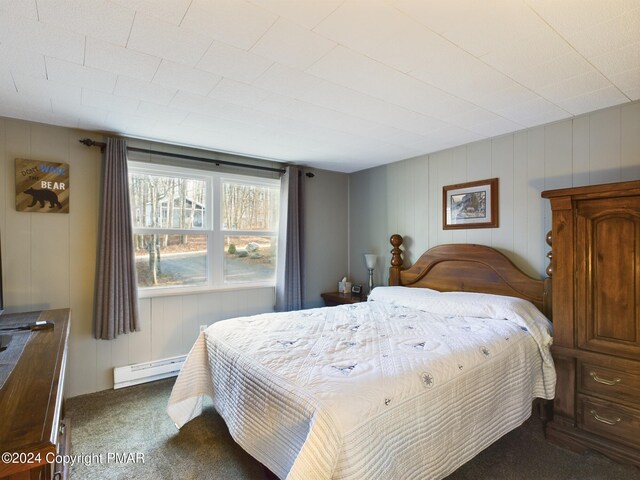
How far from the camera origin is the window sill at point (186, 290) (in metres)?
3.06

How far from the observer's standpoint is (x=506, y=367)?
1.93 m

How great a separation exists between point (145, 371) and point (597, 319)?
11.3 ft

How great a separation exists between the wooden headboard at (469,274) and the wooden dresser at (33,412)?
2914 mm

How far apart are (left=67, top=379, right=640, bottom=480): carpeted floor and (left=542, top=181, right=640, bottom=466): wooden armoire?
17 centimetres

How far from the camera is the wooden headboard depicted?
263cm

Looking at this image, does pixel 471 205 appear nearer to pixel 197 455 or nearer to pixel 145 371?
pixel 197 455

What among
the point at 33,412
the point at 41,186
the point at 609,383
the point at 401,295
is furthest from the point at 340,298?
the point at 33,412

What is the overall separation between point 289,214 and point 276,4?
2.53 meters

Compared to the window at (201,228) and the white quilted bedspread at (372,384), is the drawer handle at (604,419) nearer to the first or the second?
the white quilted bedspread at (372,384)

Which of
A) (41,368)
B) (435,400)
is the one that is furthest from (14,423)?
(435,400)

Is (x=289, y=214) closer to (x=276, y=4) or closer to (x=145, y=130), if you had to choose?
(x=145, y=130)

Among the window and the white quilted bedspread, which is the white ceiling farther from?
the white quilted bedspread

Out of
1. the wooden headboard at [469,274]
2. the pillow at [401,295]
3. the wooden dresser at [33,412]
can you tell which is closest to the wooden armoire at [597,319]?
the wooden headboard at [469,274]

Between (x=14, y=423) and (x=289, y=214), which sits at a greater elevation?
(x=289, y=214)
